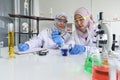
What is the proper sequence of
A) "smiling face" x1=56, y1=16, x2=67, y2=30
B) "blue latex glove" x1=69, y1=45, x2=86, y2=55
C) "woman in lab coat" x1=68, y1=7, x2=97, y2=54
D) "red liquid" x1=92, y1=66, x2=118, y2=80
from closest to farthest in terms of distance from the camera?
"red liquid" x1=92, y1=66, x2=118, y2=80, "blue latex glove" x1=69, y1=45, x2=86, y2=55, "woman in lab coat" x1=68, y1=7, x2=97, y2=54, "smiling face" x1=56, y1=16, x2=67, y2=30

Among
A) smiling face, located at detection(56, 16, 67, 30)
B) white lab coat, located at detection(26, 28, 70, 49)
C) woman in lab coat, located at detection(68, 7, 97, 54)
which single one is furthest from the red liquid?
smiling face, located at detection(56, 16, 67, 30)

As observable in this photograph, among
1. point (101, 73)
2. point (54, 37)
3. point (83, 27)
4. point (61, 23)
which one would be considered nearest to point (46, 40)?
point (54, 37)

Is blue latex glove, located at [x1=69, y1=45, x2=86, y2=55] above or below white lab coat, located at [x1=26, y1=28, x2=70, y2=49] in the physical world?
below

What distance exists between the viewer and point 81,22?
181 cm

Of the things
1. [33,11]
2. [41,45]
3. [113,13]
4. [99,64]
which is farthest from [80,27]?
[33,11]

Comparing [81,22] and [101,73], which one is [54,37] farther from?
[101,73]

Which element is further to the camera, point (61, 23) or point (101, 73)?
point (61, 23)

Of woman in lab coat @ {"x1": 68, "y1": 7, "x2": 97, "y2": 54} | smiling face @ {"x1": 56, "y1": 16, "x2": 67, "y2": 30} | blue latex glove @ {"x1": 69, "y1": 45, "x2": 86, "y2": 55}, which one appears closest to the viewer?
blue latex glove @ {"x1": 69, "y1": 45, "x2": 86, "y2": 55}

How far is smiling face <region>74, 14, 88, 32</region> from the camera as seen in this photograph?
1.80 meters

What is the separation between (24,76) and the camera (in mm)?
669

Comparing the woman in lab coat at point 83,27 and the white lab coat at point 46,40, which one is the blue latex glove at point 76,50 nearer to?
the woman in lab coat at point 83,27

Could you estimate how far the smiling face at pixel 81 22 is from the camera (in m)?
1.80

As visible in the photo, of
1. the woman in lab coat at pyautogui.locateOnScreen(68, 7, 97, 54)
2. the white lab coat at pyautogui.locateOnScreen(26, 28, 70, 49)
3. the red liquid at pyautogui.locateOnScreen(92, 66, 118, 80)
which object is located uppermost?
the woman in lab coat at pyautogui.locateOnScreen(68, 7, 97, 54)

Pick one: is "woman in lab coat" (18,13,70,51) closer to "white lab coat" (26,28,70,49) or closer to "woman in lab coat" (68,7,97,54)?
"white lab coat" (26,28,70,49)
